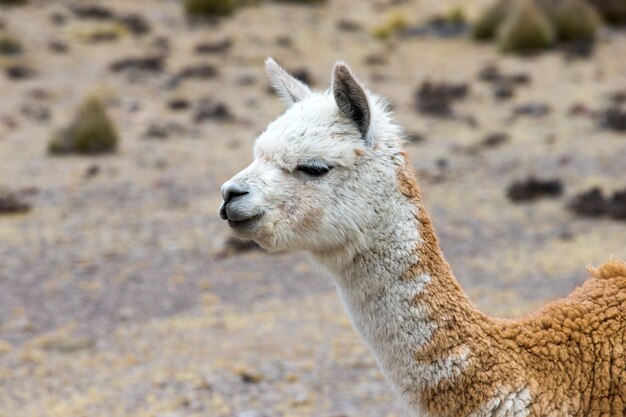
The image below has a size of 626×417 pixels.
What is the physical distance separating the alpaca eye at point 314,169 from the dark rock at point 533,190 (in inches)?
285

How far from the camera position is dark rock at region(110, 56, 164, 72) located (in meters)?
17.8

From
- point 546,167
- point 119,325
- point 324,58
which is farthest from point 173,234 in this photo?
point 324,58

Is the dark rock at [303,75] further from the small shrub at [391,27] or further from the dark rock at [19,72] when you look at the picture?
the dark rock at [19,72]

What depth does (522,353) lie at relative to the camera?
9.62 ft

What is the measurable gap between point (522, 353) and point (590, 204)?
6.63 meters

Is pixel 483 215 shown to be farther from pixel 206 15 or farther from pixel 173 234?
pixel 206 15

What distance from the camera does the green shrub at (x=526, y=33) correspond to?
19062mm

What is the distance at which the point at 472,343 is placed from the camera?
2893 millimetres

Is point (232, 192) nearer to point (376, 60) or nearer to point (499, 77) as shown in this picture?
point (499, 77)

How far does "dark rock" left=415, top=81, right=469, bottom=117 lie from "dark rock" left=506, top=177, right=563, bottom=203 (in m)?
4.87

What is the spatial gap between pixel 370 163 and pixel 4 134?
11564 mm

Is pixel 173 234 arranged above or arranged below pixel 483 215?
below


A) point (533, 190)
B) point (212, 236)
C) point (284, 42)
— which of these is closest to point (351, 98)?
point (212, 236)

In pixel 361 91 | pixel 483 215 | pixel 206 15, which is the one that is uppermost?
pixel 361 91
